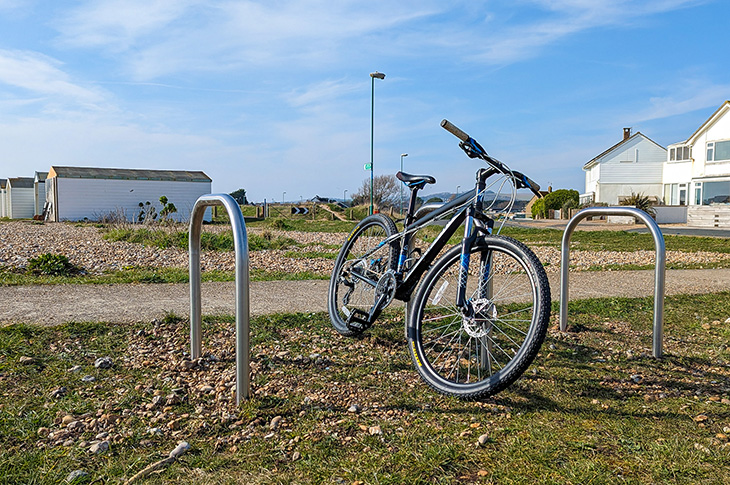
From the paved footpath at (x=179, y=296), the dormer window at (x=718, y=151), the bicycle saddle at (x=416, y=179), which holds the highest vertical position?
the dormer window at (x=718, y=151)

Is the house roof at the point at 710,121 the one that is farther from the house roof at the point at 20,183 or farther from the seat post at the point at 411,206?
the house roof at the point at 20,183

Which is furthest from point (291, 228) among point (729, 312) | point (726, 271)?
point (729, 312)

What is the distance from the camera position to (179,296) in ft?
19.3

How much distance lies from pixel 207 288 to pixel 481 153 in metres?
4.33

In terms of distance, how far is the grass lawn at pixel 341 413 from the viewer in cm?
225

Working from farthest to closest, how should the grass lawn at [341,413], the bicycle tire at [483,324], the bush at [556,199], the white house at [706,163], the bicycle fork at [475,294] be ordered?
the bush at [556,199], the white house at [706,163], the bicycle fork at [475,294], the bicycle tire at [483,324], the grass lawn at [341,413]

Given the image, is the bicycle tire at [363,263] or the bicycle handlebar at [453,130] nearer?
the bicycle handlebar at [453,130]

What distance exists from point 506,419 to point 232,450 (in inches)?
52.1

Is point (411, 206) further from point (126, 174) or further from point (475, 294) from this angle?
point (126, 174)

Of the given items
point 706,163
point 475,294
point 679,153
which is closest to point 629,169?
point 679,153

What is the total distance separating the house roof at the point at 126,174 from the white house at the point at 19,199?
10.7 meters

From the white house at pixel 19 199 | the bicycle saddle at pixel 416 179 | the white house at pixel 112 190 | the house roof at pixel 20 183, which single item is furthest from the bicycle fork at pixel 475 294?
the house roof at pixel 20 183

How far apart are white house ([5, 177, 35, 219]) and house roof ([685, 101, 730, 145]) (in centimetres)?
4548

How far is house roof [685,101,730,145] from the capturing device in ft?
104
